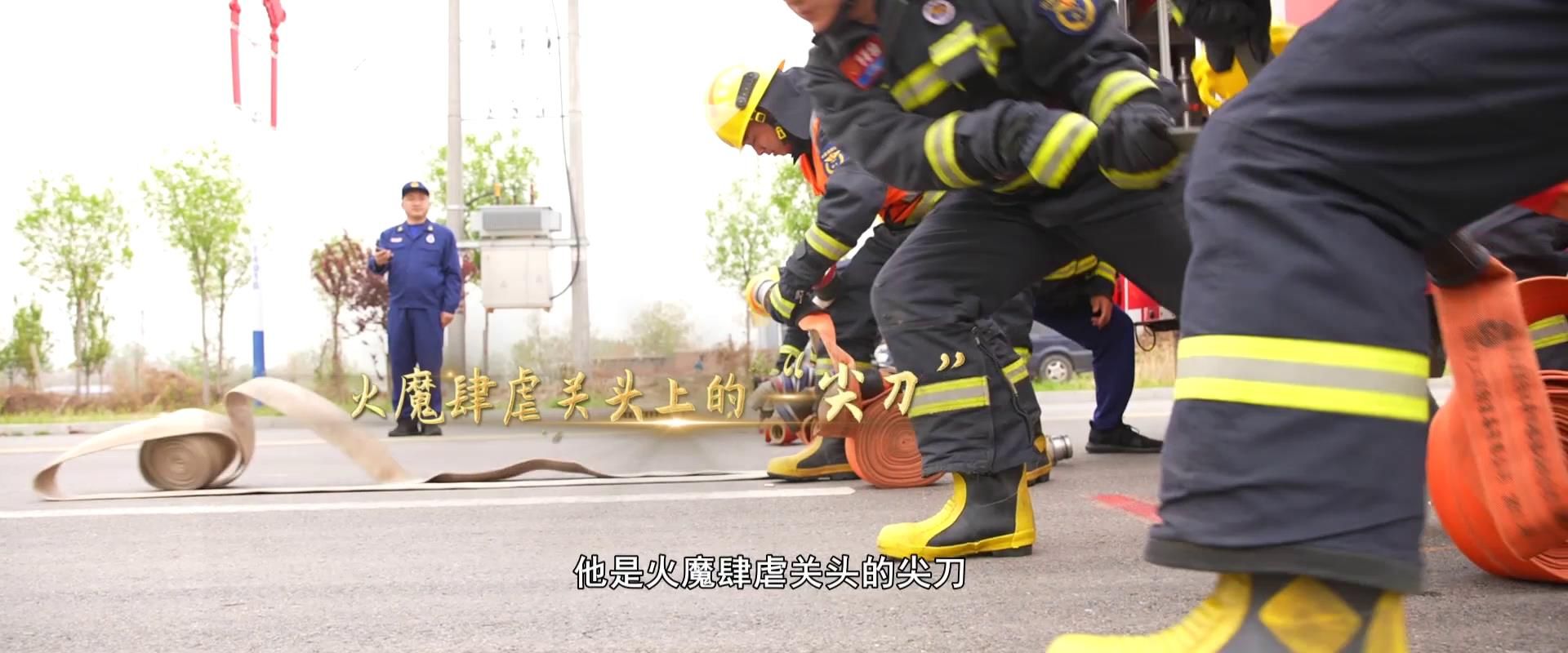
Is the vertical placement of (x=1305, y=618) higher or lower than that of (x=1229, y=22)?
lower

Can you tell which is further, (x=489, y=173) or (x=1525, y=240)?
(x=489, y=173)

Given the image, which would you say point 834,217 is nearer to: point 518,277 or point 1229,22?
point 1229,22

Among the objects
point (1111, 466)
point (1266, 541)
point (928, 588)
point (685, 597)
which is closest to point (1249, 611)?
point (1266, 541)

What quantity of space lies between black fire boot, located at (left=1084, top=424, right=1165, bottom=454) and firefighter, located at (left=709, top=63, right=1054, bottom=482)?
1247 mm

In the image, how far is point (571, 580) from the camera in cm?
253

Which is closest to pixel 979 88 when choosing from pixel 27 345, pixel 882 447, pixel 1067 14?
pixel 1067 14

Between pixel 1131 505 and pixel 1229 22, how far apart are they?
2.11 m

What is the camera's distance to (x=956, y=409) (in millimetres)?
2625

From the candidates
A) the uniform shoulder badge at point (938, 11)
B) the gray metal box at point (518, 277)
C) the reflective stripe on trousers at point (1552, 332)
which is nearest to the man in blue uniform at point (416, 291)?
the gray metal box at point (518, 277)

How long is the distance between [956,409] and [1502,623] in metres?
1.10

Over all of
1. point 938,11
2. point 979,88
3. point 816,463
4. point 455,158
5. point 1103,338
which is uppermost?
point 455,158

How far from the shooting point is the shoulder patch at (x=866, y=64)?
8.14 feet

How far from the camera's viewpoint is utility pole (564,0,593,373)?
14.8m
